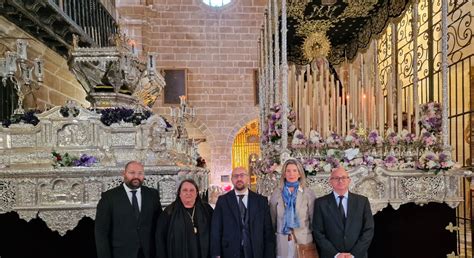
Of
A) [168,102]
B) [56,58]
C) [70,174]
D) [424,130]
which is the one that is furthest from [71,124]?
[168,102]

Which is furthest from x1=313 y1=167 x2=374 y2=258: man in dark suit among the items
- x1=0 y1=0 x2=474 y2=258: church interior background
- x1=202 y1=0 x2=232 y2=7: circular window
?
x1=202 y1=0 x2=232 y2=7: circular window

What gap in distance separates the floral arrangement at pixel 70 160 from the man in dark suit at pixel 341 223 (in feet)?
9.25

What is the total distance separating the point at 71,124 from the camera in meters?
5.61

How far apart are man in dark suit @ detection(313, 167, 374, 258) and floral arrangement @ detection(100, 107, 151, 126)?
2.76 metres

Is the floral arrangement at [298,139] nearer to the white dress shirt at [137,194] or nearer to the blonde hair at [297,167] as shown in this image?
the blonde hair at [297,167]

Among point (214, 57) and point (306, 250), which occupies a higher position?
point (214, 57)

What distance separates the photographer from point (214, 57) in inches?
682

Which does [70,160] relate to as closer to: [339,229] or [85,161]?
[85,161]

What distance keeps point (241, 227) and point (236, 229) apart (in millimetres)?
50

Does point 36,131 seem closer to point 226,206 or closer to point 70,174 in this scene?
point 70,174

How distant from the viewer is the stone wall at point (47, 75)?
7.61m

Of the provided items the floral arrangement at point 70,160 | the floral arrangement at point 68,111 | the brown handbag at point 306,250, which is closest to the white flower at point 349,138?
the brown handbag at point 306,250

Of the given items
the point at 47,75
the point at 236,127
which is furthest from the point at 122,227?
the point at 236,127

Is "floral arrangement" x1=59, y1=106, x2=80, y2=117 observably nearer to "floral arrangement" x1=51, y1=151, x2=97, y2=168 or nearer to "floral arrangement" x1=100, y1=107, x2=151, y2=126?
"floral arrangement" x1=100, y1=107, x2=151, y2=126
